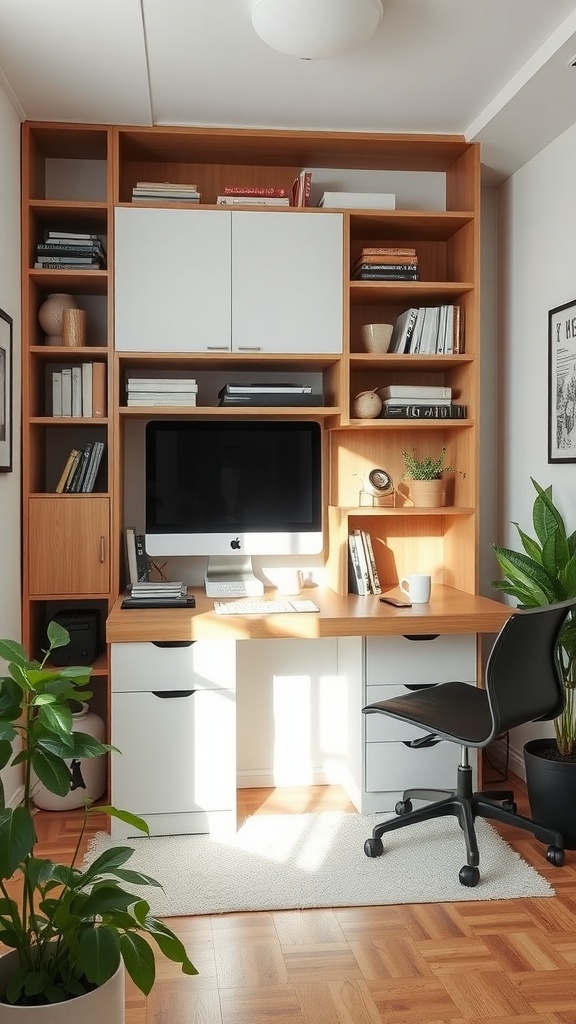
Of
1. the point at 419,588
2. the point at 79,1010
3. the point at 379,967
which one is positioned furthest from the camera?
the point at 419,588

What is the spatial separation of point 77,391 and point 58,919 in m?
2.23

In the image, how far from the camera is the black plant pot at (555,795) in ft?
9.44

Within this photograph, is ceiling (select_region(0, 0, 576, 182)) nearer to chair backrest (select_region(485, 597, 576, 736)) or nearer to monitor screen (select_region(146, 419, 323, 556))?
monitor screen (select_region(146, 419, 323, 556))

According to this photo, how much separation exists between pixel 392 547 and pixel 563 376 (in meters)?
0.99

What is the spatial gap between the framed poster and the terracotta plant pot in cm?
155

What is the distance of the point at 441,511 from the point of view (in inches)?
137

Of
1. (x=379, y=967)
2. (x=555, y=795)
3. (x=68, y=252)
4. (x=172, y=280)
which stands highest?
(x=68, y=252)

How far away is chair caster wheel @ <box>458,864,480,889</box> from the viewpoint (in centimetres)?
266

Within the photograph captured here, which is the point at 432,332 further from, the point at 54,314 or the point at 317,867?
the point at 317,867

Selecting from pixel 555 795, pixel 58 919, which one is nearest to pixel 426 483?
pixel 555 795

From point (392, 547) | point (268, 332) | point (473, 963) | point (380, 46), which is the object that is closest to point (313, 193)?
point (268, 332)

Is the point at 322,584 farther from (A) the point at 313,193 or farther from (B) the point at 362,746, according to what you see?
(A) the point at 313,193

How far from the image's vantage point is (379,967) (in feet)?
7.37

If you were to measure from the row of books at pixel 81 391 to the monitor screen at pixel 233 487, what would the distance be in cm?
22
